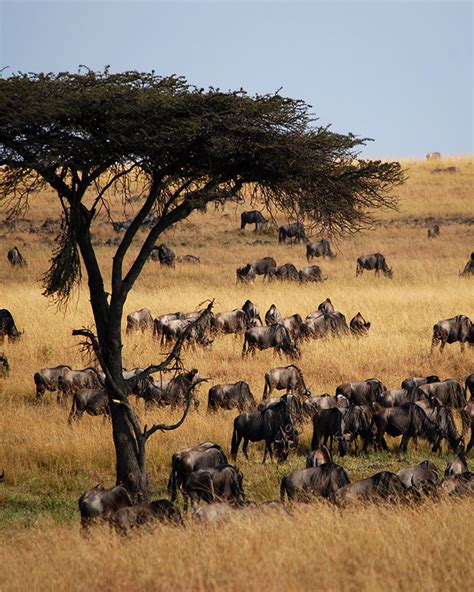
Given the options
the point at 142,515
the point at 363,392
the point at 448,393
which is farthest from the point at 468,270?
the point at 142,515

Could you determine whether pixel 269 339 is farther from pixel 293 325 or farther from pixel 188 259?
pixel 188 259

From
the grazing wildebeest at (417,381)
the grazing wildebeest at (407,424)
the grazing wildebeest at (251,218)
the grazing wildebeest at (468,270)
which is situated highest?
the grazing wildebeest at (251,218)

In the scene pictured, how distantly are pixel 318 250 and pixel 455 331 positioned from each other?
17.2 m

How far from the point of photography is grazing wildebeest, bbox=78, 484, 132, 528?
10.6 metres

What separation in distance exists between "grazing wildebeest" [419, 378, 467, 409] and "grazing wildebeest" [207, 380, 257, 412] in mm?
2718

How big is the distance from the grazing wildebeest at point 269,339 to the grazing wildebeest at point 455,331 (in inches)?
118

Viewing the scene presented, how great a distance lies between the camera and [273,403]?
48.7 ft

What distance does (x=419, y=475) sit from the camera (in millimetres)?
11555

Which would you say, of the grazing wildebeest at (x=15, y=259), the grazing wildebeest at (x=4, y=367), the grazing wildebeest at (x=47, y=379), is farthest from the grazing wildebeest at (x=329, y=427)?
the grazing wildebeest at (x=15, y=259)

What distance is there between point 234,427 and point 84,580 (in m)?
6.16

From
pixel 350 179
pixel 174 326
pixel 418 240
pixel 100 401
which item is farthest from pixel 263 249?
pixel 350 179

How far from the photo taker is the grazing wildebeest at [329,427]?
14453 mm

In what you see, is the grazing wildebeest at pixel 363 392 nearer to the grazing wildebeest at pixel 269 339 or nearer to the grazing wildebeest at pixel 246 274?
the grazing wildebeest at pixel 269 339

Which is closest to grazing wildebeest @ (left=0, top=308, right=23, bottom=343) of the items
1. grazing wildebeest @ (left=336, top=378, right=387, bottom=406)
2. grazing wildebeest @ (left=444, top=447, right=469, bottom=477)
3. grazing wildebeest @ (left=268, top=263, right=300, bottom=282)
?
grazing wildebeest @ (left=336, top=378, right=387, bottom=406)
